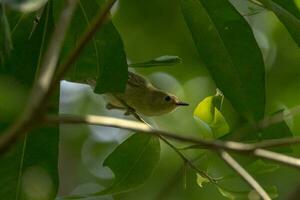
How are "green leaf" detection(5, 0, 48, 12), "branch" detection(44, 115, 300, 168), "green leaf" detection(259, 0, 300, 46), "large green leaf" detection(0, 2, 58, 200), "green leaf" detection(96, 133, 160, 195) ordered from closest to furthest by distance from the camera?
"branch" detection(44, 115, 300, 168), "green leaf" detection(5, 0, 48, 12), "green leaf" detection(259, 0, 300, 46), "large green leaf" detection(0, 2, 58, 200), "green leaf" detection(96, 133, 160, 195)

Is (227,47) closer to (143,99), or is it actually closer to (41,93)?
(143,99)

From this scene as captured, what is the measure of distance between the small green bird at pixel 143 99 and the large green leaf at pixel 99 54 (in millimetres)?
630

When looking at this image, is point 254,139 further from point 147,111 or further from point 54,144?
point 147,111

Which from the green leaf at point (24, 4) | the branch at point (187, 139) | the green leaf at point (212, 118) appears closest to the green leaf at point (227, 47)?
the green leaf at point (212, 118)

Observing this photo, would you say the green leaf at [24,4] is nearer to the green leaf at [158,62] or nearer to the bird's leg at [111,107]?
the green leaf at [158,62]

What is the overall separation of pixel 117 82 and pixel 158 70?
5.98 ft

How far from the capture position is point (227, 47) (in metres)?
2.28

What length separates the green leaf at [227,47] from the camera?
2217 millimetres

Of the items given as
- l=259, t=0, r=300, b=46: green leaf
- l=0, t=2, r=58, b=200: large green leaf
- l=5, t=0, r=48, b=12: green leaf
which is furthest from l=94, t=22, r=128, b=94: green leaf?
l=5, t=0, r=48, b=12: green leaf

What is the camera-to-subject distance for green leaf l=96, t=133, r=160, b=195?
237 centimetres

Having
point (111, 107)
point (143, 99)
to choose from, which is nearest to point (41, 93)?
point (111, 107)

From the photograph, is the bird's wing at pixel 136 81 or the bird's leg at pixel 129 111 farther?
the bird's wing at pixel 136 81

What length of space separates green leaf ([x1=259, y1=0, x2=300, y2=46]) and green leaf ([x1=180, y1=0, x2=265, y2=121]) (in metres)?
0.14

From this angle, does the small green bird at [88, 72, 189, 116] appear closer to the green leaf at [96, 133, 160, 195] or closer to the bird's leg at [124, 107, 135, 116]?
the bird's leg at [124, 107, 135, 116]
